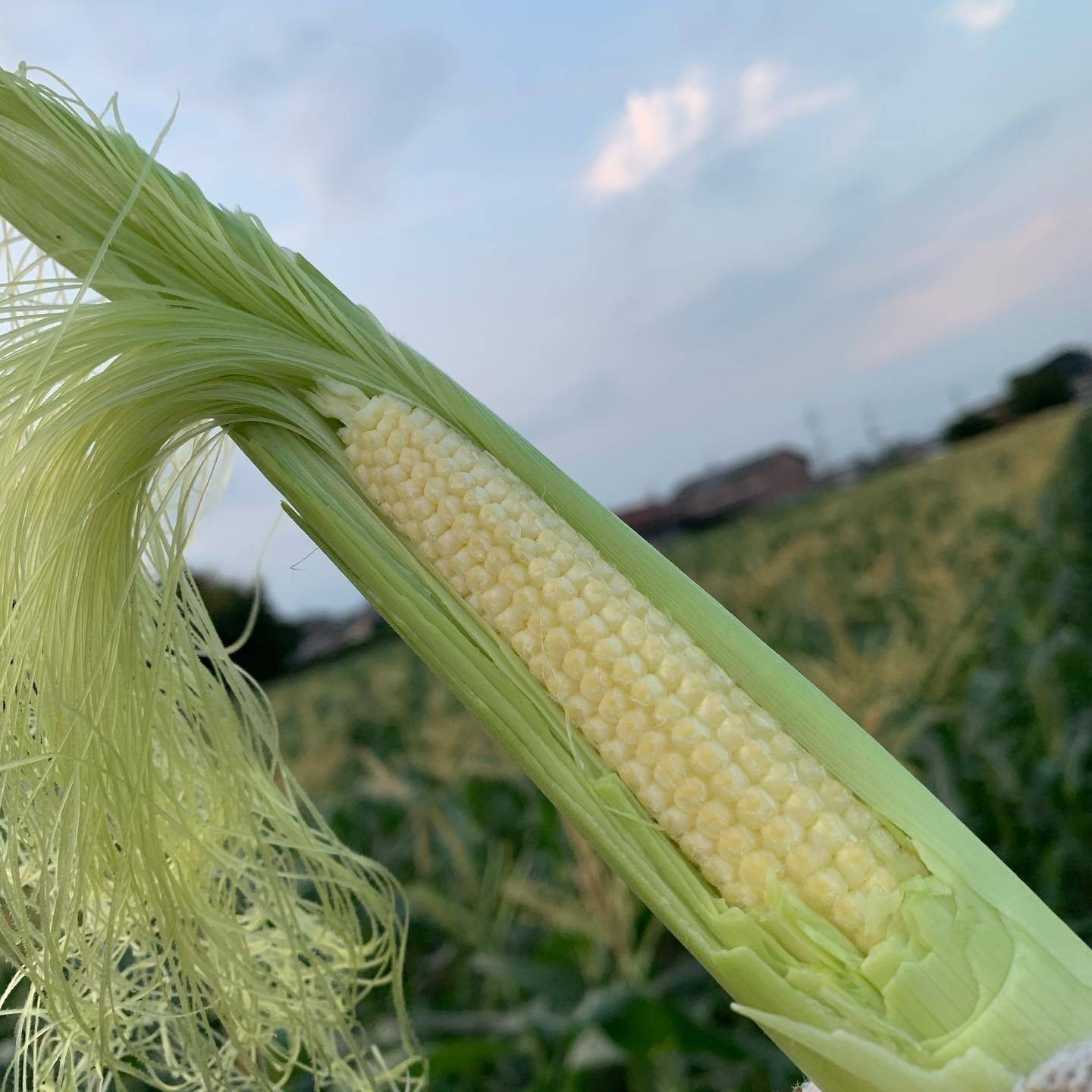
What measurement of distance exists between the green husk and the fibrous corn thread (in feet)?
0.08

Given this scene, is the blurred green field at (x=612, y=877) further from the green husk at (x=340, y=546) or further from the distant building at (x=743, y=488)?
the distant building at (x=743, y=488)

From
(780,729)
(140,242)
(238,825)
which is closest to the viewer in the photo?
(780,729)

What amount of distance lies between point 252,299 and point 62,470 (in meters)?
0.36

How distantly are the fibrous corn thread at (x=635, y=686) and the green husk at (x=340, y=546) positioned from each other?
0.03m

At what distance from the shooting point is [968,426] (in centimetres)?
6938

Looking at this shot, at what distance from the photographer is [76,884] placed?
120 cm

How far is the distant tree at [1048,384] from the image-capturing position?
6600 centimetres

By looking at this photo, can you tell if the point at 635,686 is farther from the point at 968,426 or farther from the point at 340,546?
the point at 968,426

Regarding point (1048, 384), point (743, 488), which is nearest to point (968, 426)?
point (1048, 384)

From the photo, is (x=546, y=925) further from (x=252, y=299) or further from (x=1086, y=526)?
(x=1086, y=526)

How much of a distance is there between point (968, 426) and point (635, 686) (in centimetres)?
7650

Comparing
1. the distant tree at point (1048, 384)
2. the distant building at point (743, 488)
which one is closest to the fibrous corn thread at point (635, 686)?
the distant building at point (743, 488)

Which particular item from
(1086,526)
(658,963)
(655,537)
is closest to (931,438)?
(655,537)

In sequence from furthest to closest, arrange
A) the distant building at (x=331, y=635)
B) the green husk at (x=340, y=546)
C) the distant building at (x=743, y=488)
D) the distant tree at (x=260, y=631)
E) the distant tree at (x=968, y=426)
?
the distant building at (x=743, y=488) < the distant tree at (x=968, y=426) < the distant building at (x=331, y=635) < the distant tree at (x=260, y=631) < the green husk at (x=340, y=546)
